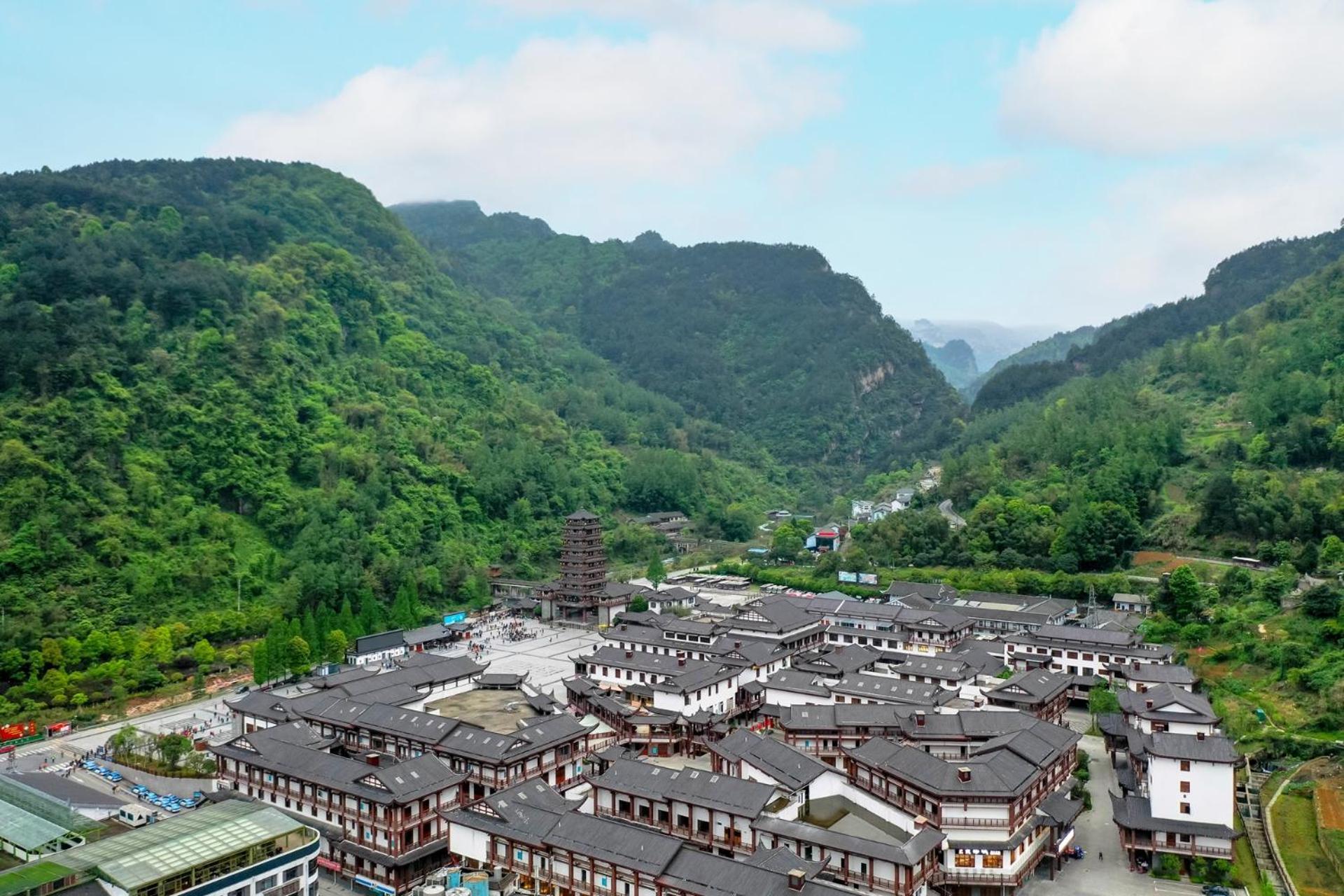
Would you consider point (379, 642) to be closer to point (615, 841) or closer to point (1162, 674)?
point (615, 841)

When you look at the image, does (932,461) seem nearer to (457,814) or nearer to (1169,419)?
(1169,419)

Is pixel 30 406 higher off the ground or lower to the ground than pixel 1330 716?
higher

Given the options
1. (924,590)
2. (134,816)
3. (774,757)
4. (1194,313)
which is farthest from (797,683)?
(1194,313)

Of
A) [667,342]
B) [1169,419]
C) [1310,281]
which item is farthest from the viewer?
[667,342]

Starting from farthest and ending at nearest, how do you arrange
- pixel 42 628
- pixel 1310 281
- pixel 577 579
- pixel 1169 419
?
pixel 1310 281
pixel 1169 419
pixel 577 579
pixel 42 628

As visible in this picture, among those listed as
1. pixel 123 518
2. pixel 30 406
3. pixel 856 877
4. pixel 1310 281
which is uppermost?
pixel 1310 281

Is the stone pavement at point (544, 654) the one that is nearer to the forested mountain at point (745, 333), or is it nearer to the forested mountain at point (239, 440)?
the forested mountain at point (239, 440)

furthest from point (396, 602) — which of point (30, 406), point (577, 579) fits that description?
point (30, 406)
